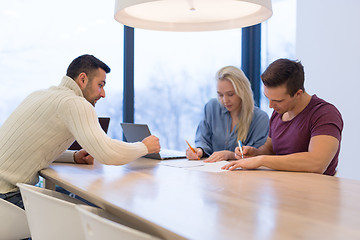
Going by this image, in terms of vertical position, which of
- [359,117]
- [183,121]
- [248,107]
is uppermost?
[248,107]

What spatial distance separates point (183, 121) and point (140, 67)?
0.87 meters

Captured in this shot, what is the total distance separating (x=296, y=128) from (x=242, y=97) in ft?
2.35

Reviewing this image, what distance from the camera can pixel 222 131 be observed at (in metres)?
2.84

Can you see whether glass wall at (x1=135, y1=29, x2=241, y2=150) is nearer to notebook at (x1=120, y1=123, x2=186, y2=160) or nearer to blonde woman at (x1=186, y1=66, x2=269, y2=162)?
blonde woman at (x1=186, y1=66, x2=269, y2=162)

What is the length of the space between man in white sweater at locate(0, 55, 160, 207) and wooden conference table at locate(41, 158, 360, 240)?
0.31 ft

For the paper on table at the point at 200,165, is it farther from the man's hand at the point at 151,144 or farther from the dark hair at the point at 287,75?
the dark hair at the point at 287,75

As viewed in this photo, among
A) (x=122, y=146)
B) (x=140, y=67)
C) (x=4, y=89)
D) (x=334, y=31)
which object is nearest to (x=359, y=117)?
(x=334, y=31)

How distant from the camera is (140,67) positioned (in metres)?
4.10

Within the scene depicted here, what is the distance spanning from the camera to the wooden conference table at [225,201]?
35.2 inches

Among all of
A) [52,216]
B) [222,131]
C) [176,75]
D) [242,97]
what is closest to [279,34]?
[176,75]

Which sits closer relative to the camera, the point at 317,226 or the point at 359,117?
the point at 317,226

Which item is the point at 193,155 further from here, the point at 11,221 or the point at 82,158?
the point at 11,221

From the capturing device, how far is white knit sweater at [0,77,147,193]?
1762 mm

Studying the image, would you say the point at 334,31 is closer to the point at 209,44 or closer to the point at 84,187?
the point at 209,44
